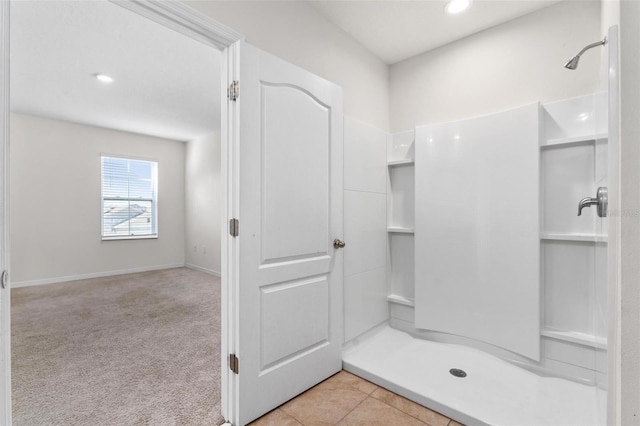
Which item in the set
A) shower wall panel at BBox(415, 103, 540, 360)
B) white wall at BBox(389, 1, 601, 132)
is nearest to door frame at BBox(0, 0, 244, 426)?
shower wall panel at BBox(415, 103, 540, 360)

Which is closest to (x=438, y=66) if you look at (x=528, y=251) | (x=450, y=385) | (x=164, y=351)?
(x=528, y=251)

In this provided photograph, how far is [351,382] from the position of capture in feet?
6.45

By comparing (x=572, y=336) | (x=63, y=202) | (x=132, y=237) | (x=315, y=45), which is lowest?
(x=572, y=336)

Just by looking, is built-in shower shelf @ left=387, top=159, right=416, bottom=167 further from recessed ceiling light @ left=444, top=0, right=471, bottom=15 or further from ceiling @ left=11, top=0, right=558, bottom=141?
recessed ceiling light @ left=444, top=0, right=471, bottom=15

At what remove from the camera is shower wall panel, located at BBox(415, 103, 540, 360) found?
1997 mm

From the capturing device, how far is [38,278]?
181 inches

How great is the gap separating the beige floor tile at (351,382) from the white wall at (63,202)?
16.5 feet

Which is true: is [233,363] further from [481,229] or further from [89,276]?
[89,276]

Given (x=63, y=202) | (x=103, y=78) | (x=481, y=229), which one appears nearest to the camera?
(x=481, y=229)

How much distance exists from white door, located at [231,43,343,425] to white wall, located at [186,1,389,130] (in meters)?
0.20

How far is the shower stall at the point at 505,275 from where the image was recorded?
A: 1765mm

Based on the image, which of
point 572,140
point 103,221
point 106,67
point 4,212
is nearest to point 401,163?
point 572,140

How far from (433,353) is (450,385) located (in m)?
0.43

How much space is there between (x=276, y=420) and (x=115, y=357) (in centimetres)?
156
